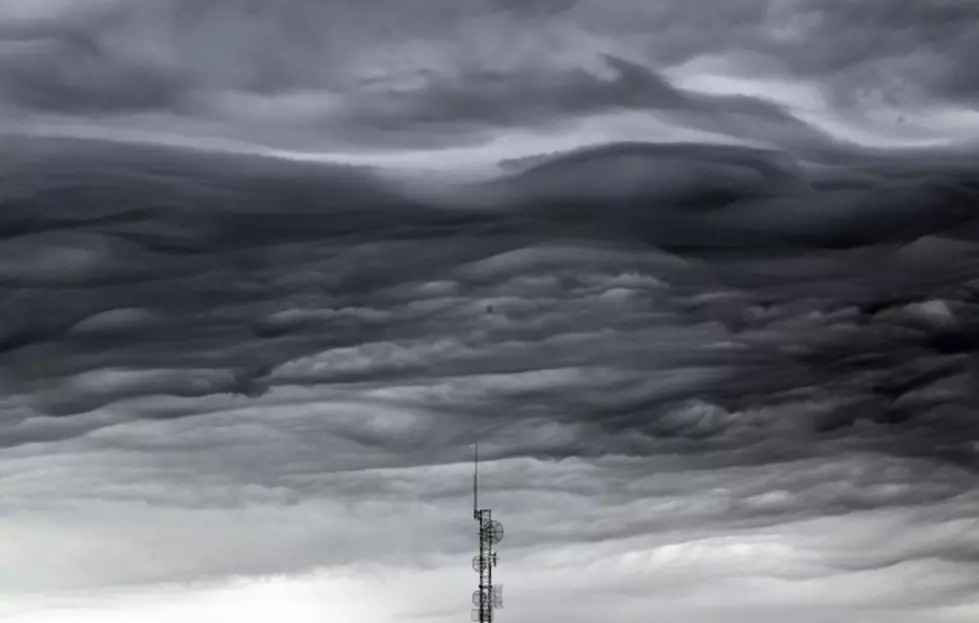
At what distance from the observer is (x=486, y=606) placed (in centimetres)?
7044

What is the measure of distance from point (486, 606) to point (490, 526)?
3915 millimetres

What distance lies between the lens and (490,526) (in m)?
71.0
